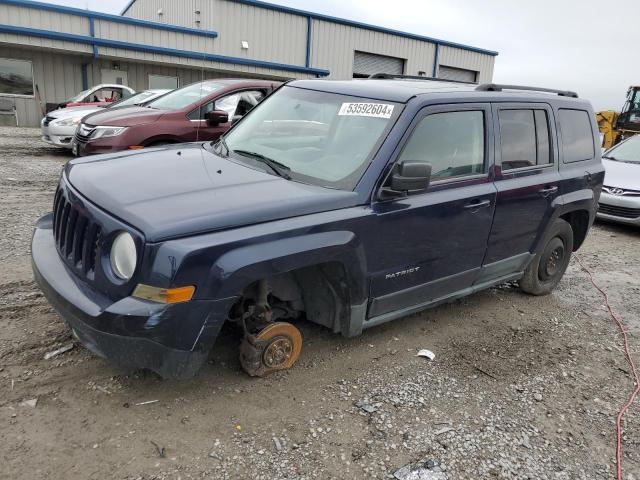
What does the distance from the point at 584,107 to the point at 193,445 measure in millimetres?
4636

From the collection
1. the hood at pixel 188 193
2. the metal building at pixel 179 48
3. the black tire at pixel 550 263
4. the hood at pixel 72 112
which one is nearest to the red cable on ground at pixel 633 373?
the black tire at pixel 550 263

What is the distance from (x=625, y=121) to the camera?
1864cm

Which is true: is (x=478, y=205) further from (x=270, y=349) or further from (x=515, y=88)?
(x=270, y=349)

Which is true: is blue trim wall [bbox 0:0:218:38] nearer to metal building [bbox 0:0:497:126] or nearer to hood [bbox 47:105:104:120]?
metal building [bbox 0:0:497:126]

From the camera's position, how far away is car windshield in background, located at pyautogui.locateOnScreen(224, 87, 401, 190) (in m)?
3.38

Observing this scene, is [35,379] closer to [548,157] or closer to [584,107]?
[548,157]

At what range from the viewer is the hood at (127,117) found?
7596mm

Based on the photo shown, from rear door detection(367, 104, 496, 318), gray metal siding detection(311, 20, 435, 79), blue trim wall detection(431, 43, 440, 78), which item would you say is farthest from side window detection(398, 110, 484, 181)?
blue trim wall detection(431, 43, 440, 78)

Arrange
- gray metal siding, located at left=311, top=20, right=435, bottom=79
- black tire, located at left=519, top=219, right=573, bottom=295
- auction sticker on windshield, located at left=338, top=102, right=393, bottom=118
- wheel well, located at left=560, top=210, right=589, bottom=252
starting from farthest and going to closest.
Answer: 1. gray metal siding, located at left=311, top=20, right=435, bottom=79
2. wheel well, located at left=560, top=210, right=589, bottom=252
3. black tire, located at left=519, top=219, right=573, bottom=295
4. auction sticker on windshield, located at left=338, top=102, right=393, bottom=118

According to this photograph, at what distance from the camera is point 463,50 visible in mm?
30797

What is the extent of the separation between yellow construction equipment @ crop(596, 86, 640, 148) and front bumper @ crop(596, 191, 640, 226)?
1192cm

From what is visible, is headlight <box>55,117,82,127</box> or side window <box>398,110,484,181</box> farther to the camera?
headlight <box>55,117,82,127</box>

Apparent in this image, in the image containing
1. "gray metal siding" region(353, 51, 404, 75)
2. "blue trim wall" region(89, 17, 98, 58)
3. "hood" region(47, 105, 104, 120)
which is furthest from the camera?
"gray metal siding" region(353, 51, 404, 75)

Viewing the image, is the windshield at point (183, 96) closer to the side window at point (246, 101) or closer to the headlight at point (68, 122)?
the side window at point (246, 101)
